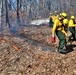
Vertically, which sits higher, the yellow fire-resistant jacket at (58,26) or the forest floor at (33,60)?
the yellow fire-resistant jacket at (58,26)

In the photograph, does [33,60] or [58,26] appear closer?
[33,60]

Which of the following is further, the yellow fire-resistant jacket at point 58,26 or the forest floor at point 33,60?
the yellow fire-resistant jacket at point 58,26

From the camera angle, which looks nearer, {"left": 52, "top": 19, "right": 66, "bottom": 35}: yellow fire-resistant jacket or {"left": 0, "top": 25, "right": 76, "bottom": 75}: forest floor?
{"left": 0, "top": 25, "right": 76, "bottom": 75}: forest floor

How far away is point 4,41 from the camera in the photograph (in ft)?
44.4

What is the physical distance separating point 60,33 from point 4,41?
3187mm

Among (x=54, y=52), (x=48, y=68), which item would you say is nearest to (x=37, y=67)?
(x=48, y=68)

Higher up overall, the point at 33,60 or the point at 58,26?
the point at 58,26

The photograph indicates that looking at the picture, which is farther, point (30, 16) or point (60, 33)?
point (30, 16)

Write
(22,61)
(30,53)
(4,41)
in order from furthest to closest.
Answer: (4,41) < (30,53) < (22,61)

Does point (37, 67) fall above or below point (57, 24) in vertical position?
below

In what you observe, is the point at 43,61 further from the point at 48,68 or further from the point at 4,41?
the point at 4,41

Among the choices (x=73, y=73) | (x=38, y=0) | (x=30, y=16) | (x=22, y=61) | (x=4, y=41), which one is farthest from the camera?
Answer: (x=38, y=0)

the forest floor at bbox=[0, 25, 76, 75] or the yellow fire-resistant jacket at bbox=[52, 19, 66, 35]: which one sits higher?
the yellow fire-resistant jacket at bbox=[52, 19, 66, 35]

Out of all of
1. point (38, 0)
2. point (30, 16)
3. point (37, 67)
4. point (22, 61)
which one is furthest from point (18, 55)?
point (38, 0)
